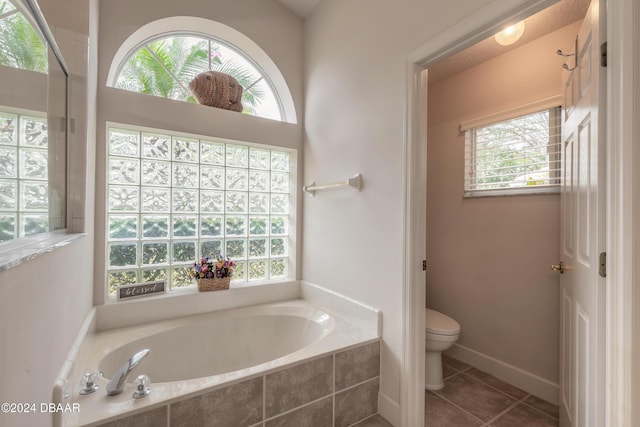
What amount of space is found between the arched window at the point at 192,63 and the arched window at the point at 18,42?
1.19 m

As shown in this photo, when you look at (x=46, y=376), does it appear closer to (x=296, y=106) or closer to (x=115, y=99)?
(x=115, y=99)

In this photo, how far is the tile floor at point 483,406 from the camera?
167cm

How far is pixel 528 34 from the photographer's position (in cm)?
196

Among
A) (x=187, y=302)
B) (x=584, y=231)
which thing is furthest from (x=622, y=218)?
(x=187, y=302)

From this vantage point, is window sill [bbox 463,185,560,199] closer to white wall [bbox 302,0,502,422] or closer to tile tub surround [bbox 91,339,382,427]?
white wall [bbox 302,0,502,422]

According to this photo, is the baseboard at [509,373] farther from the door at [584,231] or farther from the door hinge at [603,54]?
the door hinge at [603,54]

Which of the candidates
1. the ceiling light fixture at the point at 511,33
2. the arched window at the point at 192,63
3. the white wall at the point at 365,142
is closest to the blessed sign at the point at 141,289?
the white wall at the point at 365,142

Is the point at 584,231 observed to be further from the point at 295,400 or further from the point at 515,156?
the point at 295,400

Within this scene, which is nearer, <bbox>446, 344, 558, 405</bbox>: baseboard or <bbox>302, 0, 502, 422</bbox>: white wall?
<bbox>302, 0, 502, 422</bbox>: white wall

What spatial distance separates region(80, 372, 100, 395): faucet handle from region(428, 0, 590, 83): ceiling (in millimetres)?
2273

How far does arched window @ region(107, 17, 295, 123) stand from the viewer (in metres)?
2.04

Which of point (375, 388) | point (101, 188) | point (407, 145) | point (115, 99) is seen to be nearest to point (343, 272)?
point (375, 388)

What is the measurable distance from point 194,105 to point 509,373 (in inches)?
119

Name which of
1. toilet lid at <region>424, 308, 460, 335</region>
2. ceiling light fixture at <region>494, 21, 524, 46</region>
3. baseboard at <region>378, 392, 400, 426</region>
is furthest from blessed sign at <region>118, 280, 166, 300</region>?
ceiling light fixture at <region>494, 21, 524, 46</region>
